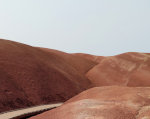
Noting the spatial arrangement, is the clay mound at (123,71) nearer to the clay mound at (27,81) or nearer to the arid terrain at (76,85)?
the arid terrain at (76,85)

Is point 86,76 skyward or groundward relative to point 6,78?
groundward

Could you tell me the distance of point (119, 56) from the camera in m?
57.8

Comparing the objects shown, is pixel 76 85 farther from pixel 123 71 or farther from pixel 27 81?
pixel 123 71

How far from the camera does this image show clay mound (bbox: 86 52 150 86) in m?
46.8

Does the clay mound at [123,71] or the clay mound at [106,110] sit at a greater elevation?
the clay mound at [106,110]

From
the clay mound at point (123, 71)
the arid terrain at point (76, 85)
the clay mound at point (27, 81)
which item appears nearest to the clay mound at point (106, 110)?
the arid terrain at point (76, 85)

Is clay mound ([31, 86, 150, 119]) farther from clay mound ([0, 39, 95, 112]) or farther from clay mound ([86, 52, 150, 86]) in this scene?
clay mound ([86, 52, 150, 86])

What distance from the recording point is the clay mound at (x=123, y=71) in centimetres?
4675

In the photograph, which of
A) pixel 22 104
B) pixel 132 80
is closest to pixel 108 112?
pixel 22 104

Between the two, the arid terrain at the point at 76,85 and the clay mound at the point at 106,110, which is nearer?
the clay mound at the point at 106,110

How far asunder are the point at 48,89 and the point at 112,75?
72.8 ft

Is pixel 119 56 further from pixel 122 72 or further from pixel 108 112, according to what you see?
pixel 108 112

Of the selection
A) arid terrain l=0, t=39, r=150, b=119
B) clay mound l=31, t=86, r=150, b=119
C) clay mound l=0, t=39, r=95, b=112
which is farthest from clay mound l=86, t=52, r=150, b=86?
clay mound l=31, t=86, r=150, b=119

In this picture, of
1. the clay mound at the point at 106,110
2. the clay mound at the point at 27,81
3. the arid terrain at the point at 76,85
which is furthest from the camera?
the clay mound at the point at 27,81
